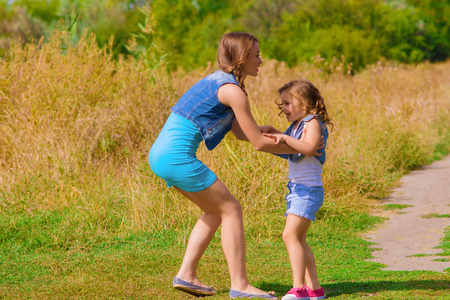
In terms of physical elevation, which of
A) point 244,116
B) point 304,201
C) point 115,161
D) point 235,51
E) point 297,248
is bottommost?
point 115,161

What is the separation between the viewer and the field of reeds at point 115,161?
5.77 m

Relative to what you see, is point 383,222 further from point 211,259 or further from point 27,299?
point 27,299

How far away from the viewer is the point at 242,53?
3.56 meters

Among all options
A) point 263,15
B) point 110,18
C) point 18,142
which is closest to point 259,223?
point 18,142

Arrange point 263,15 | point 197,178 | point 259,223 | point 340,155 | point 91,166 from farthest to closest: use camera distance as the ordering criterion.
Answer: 1. point 263,15
2. point 340,155
3. point 91,166
4. point 259,223
5. point 197,178

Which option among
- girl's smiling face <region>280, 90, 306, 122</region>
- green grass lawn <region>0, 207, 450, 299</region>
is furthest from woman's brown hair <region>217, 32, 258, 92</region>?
green grass lawn <region>0, 207, 450, 299</region>

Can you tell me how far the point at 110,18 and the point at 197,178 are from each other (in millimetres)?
20917

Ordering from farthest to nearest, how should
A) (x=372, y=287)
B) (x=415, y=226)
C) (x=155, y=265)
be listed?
(x=415, y=226) < (x=155, y=265) < (x=372, y=287)

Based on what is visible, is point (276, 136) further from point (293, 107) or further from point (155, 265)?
point (155, 265)

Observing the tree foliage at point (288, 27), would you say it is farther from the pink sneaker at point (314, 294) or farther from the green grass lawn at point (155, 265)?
the pink sneaker at point (314, 294)

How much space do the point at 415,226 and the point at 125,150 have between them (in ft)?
12.2

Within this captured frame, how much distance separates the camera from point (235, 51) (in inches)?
141

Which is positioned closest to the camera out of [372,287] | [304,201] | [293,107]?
[304,201]

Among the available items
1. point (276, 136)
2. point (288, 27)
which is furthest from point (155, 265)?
point (288, 27)
